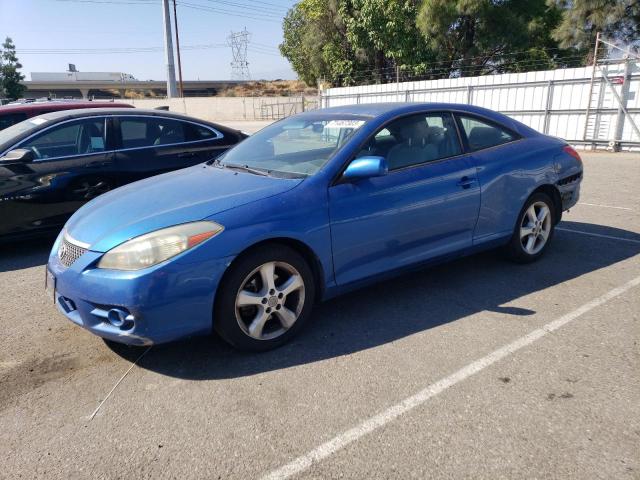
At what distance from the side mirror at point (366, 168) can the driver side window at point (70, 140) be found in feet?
12.3

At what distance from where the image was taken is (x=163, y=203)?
10.8 ft


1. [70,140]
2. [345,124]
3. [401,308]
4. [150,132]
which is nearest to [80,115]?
[70,140]

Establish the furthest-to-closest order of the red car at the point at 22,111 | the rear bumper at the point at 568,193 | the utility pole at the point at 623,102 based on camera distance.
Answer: the utility pole at the point at 623,102
the red car at the point at 22,111
the rear bumper at the point at 568,193

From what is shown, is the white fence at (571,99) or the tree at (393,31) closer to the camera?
the white fence at (571,99)

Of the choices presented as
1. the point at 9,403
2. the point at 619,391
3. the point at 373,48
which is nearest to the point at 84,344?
the point at 9,403

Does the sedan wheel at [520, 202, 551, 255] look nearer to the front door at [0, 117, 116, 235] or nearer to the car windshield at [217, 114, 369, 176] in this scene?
the car windshield at [217, 114, 369, 176]

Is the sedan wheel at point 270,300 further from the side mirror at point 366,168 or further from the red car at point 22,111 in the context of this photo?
the red car at point 22,111

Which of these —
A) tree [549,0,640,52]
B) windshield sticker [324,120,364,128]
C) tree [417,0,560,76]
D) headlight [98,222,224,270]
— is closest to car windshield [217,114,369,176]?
windshield sticker [324,120,364,128]

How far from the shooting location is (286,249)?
10.6 ft

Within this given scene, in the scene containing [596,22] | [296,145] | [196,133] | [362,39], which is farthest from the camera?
[362,39]

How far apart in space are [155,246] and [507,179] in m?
3.06

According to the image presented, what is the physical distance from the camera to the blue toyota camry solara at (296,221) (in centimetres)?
291

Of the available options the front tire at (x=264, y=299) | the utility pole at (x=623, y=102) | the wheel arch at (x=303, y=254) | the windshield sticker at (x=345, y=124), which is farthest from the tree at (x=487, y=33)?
the front tire at (x=264, y=299)

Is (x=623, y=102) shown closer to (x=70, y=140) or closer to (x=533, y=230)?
(x=533, y=230)
